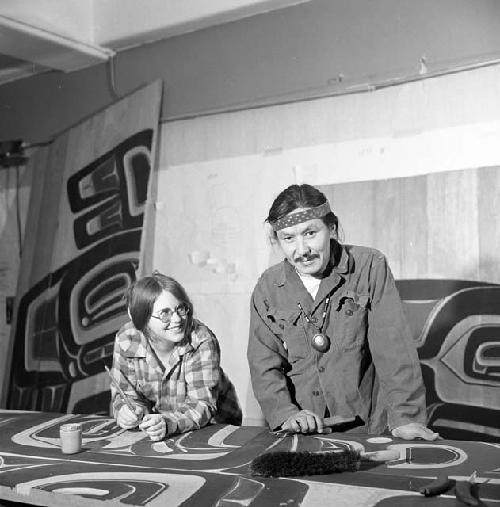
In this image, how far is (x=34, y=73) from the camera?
201 inches

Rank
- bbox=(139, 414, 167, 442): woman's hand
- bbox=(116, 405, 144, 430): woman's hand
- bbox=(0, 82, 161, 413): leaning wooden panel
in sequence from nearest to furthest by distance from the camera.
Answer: bbox=(139, 414, 167, 442): woman's hand → bbox=(116, 405, 144, 430): woman's hand → bbox=(0, 82, 161, 413): leaning wooden panel

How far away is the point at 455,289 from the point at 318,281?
37.1 inches

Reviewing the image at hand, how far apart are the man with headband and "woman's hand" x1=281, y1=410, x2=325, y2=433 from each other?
13 cm

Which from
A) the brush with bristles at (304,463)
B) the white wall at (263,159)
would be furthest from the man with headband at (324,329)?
the white wall at (263,159)

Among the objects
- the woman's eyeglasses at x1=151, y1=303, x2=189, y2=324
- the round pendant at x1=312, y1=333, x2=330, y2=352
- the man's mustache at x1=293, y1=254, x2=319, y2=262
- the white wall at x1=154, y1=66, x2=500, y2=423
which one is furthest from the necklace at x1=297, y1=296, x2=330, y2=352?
the white wall at x1=154, y1=66, x2=500, y2=423

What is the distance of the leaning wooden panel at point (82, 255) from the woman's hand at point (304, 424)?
227 cm

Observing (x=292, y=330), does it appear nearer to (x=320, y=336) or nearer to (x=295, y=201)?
(x=320, y=336)

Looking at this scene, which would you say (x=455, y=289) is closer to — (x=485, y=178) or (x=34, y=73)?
(x=485, y=178)

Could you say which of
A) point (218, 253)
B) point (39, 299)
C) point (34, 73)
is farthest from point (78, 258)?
point (34, 73)

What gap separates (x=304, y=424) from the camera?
2168mm

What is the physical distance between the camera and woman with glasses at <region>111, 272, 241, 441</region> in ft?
8.13

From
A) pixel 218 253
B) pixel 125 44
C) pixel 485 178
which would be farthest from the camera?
pixel 125 44

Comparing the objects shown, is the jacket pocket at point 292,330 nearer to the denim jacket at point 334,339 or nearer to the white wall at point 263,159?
the denim jacket at point 334,339

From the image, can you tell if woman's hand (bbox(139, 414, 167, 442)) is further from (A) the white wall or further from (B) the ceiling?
(B) the ceiling
